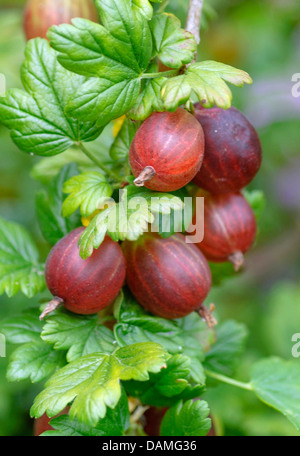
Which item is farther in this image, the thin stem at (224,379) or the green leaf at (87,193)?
the thin stem at (224,379)

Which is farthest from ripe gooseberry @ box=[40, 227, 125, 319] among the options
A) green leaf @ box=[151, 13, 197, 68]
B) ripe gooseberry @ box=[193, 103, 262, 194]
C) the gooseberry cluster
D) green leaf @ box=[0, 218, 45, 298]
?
green leaf @ box=[151, 13, 197, 68]

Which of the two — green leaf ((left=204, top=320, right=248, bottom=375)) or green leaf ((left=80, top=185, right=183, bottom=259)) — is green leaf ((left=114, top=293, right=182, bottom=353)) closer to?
green leaf ((left=80, top=185, right=183, bottom=259))

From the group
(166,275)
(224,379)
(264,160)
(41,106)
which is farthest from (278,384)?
(264,160)

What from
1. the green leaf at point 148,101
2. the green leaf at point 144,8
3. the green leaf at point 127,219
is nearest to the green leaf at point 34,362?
the green leaf at point 127,219

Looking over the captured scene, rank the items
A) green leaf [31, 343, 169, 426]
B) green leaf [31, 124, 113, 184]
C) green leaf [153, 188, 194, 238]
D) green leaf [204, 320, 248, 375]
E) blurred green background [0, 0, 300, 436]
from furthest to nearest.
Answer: blurred green background [0, 0, 300, 436]
green leaf [204, 320, 248, 375]
green leaf [31, 124, 113, 184]
green leaf [153, 188, 194, 238]
green leaf [31, 343, 169, 426]

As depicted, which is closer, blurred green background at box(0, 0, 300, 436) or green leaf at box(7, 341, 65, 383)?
green leaf at box(7, 341, 65, 383)

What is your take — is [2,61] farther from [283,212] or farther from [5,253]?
[283,212]

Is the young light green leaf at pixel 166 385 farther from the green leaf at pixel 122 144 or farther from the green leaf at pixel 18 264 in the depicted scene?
the green leaf at pixel 122 144
